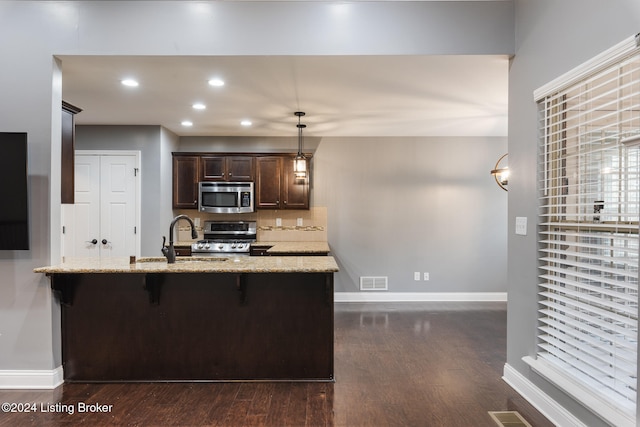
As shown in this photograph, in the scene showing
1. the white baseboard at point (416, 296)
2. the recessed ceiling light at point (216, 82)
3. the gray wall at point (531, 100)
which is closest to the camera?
the gray wall at point (531, 100)

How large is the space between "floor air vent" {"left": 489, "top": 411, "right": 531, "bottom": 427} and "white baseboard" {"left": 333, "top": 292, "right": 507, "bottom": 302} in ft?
10.7

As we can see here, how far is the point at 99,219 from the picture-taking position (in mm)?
5070

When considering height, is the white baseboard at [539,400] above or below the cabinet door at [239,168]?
below

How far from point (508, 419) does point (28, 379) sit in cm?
325

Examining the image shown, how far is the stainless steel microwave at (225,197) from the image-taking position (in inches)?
215

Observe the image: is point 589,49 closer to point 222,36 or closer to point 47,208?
point 222,36

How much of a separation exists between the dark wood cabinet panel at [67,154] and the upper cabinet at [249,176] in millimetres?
2299

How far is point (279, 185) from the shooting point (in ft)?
18.2

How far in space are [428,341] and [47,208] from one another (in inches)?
137

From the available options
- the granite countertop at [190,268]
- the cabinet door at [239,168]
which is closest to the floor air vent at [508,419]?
the granite countertop at [190,268]

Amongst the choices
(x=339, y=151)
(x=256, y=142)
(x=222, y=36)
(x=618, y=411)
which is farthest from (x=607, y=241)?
(x=256, y=142)

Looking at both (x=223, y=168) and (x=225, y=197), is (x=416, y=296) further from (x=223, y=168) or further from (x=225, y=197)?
(x=223, y=168)

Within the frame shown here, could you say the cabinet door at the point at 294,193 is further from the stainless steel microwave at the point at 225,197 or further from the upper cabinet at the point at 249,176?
the stainless steel microwave at the point at 225,197

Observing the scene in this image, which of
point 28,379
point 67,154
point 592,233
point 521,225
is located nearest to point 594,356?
point 592,233
